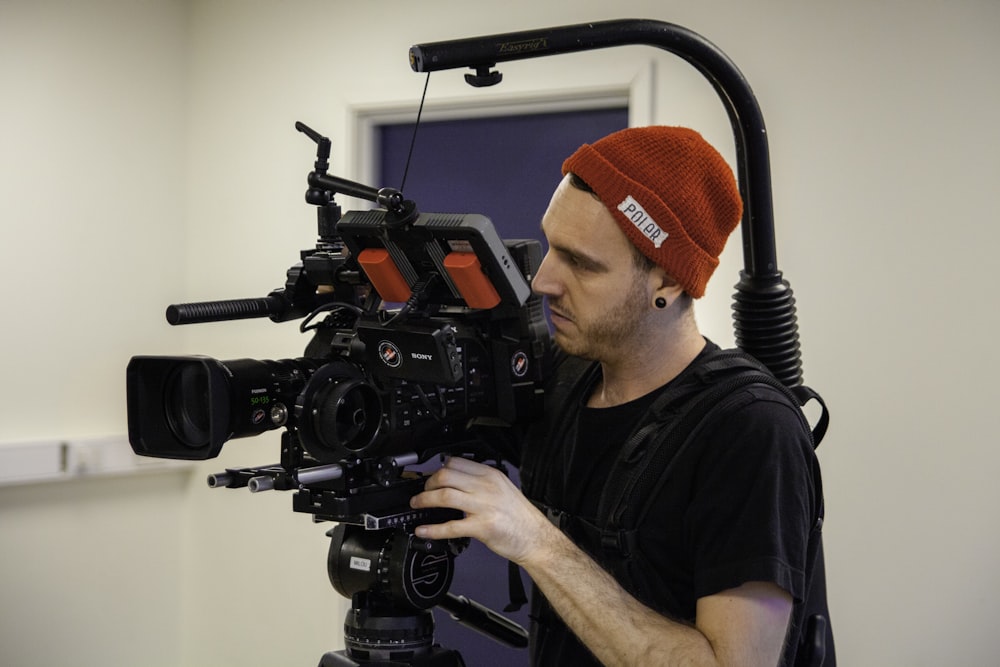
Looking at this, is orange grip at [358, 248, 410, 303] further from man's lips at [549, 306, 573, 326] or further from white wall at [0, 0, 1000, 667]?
white wall at [0, 0, 1000, 667]

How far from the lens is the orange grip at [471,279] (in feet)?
3.55

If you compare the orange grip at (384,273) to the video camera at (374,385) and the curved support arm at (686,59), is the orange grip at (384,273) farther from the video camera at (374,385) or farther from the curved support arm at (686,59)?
the curved support arm at (686,59)

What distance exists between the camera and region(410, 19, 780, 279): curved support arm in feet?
3.97

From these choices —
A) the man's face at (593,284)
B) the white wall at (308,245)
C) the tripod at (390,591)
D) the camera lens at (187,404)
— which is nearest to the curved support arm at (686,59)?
the man's face at (593,284)

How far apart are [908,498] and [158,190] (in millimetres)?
2158

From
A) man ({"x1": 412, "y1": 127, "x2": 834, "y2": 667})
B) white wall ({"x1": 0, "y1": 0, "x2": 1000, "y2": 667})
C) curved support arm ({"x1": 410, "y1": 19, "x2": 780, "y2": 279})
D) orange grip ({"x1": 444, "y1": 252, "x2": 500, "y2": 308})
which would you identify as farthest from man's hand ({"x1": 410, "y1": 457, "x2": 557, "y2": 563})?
white wall ({"x1": 0, "y1": 0, "x2": 1000, "y2": 667})

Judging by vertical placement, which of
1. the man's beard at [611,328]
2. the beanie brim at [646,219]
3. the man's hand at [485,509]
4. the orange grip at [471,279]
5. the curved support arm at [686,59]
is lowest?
the man's hand at [485,509]

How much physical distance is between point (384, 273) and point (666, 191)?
36 centimetres

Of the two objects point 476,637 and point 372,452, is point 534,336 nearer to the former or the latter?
point 372,452

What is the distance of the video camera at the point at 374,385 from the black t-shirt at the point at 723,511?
141 millimetres

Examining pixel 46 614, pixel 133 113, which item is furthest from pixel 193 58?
pixel 46 614

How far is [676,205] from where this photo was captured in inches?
49.0

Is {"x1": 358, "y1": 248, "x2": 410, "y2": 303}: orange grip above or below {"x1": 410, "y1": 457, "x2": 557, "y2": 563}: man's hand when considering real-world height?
above

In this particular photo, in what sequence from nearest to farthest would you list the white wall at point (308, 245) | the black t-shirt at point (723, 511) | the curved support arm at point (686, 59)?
the black t-shirt at point (723, 511) < the curved support arm at point (686, 59) < the white wall at point (308, 245)
